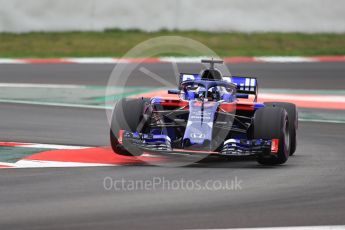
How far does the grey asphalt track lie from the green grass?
9.53m

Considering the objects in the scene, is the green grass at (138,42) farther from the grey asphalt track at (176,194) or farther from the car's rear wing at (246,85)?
the car's rear wing at (246,85)

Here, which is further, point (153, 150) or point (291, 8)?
point (291, 8)

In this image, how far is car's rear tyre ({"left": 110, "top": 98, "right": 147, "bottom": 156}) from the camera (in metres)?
10.6

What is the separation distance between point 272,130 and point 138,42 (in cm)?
1287

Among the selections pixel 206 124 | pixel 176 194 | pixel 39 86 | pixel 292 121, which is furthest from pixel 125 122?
pixel 39 86

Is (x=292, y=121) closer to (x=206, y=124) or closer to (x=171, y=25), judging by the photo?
(x=206, y=124)

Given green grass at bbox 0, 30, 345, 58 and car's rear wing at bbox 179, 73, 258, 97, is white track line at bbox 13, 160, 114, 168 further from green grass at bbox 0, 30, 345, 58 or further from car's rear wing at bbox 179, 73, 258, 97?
green grass at bbox 0, 30, 345, 58

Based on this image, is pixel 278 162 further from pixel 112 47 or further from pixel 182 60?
pixel 112 47

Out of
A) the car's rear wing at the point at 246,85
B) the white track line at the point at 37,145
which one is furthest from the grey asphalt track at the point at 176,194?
the car's rear wing at the point at 246,85

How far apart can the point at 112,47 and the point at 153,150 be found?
520 inches

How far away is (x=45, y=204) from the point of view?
8031 mm

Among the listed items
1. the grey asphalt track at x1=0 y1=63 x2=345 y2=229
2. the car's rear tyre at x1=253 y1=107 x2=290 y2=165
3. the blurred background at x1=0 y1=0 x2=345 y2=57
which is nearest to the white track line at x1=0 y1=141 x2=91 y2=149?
the grey asphalt track at x1=0 y1=63 x2=345 y2=229

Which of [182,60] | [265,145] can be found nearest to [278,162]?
[265,145]

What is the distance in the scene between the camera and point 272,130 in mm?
10352
